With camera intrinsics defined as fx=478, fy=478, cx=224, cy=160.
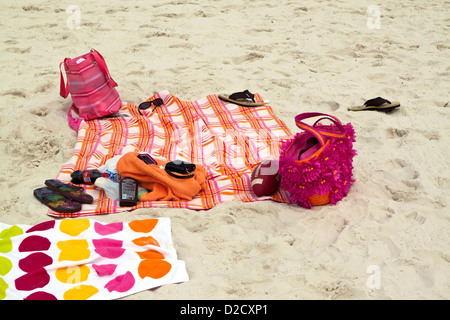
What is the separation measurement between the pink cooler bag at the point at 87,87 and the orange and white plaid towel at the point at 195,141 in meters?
0.10

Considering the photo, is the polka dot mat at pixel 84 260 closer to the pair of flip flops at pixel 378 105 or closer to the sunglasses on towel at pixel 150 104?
the sunglasses on towel at pixel 150 104

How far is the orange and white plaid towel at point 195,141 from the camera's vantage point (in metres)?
2.95

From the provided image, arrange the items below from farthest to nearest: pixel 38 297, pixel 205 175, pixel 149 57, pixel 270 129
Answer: pixel 149 57, pixel 270 129, pixel 205 175, pixel 38 297

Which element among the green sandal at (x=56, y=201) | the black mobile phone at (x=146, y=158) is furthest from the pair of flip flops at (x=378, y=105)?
the green sandal at (x=56, y=201)

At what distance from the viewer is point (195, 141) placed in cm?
360

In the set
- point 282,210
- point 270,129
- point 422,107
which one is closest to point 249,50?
point 270,129

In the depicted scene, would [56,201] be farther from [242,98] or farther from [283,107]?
[283,107]

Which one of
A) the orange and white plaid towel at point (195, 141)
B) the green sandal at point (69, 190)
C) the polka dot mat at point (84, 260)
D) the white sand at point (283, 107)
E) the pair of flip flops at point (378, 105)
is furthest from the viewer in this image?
the pair of flip flops at point (378, 105)

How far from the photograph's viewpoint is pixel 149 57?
4.83 meters

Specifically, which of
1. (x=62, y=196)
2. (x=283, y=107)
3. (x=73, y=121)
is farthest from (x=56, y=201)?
(x=283, y=107)

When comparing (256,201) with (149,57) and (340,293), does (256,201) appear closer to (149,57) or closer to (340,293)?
(340,293)

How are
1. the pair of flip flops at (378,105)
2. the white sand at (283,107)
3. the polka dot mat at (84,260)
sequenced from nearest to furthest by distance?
the polka dot mat at (84,260) < the white sand at (283,107) < the pair of flip flops at (378,105)

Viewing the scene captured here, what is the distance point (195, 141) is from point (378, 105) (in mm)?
1505

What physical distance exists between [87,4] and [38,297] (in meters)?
4.89
